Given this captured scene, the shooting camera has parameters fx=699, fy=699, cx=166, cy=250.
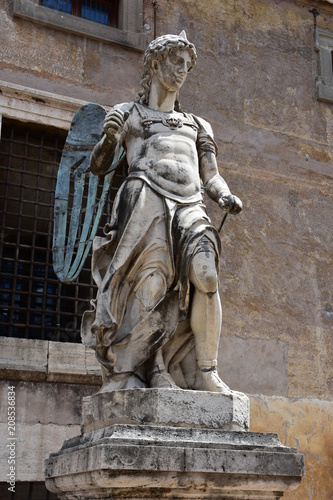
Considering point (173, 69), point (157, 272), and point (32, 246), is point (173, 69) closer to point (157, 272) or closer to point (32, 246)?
point (157, 272)

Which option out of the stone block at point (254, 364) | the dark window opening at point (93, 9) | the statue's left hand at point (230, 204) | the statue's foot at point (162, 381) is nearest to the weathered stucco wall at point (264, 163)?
the stone block at point (254, 364)

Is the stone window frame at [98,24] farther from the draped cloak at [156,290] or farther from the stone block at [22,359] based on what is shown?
the draped cloak at [156,290]

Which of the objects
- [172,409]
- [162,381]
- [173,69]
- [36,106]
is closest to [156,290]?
[162,381]

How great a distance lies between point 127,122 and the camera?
4.08m

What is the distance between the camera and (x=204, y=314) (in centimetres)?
365

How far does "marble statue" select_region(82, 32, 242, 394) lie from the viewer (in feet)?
11.8

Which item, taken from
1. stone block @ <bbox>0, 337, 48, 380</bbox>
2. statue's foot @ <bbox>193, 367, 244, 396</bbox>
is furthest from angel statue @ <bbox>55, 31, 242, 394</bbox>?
stone block @ <bbox>0, 337, 48, 380</bbox>

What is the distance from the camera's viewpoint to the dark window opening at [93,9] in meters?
7.75

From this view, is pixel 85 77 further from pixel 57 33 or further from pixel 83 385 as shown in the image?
pixel 83 385

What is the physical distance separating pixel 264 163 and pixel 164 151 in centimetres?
431

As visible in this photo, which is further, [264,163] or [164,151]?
[264,163]

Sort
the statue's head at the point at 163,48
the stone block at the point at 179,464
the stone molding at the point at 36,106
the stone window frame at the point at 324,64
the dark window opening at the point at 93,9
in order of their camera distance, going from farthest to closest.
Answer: the stone window frame at the point at 324,64 < the dark window opening at the point at 93,9 < the stone molding at the point at 36,106 < the statue's head at the point at 163,48 < the stone block at the point at 179,464

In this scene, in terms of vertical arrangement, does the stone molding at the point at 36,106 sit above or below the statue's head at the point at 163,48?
above

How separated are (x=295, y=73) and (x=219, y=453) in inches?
252
